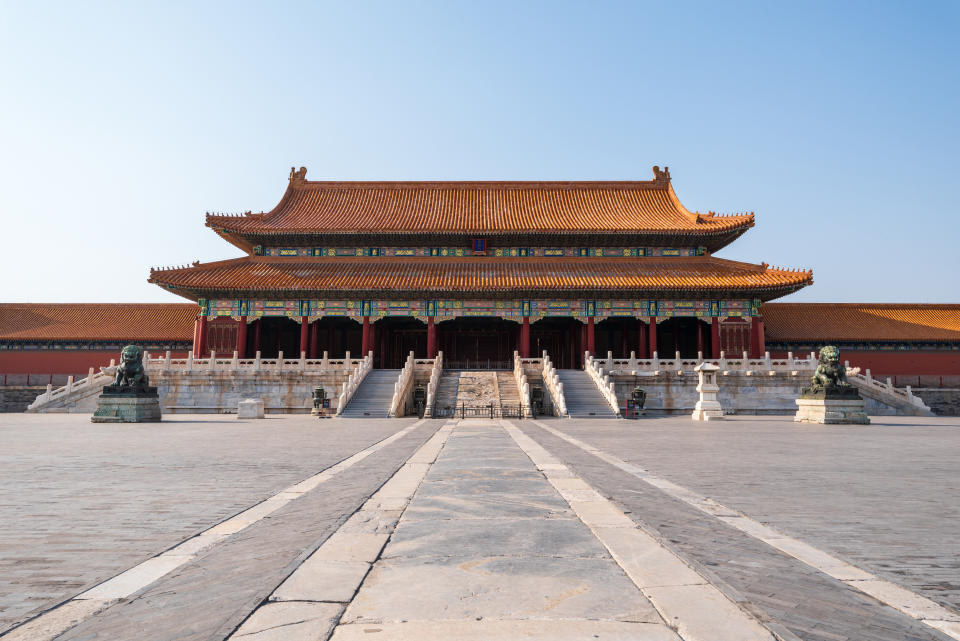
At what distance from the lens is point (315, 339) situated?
31.5m

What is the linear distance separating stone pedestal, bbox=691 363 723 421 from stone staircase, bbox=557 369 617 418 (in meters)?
2.94

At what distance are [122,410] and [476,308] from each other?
16583 millimetres

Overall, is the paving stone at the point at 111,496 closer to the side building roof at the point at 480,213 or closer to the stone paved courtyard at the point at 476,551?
the stone paved courtyard at the point at 476,551

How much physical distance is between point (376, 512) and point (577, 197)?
3413 centimetres

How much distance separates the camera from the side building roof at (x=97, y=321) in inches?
1246

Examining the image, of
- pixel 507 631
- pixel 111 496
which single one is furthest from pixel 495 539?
pixel 111 496

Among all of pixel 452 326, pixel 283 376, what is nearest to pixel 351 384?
pixel 283 376

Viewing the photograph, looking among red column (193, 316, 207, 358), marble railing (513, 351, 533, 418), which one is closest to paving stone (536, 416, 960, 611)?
marble railing (513, 351, 533, 418)

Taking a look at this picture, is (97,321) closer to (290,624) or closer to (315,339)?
(315,339)

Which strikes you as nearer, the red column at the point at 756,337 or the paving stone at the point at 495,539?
the paving stone at the point at 495,539

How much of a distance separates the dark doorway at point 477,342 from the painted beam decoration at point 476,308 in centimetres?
337

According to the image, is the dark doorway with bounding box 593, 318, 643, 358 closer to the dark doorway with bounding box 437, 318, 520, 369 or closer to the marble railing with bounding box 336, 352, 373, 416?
the dark doorway with bounding box 437, 318, 520, 369

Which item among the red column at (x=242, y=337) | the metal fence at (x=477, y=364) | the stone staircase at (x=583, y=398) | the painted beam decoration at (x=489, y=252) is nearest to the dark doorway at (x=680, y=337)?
the painted beam decoration at (x=489, y=252)

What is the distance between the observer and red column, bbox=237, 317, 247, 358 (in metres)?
29.2
